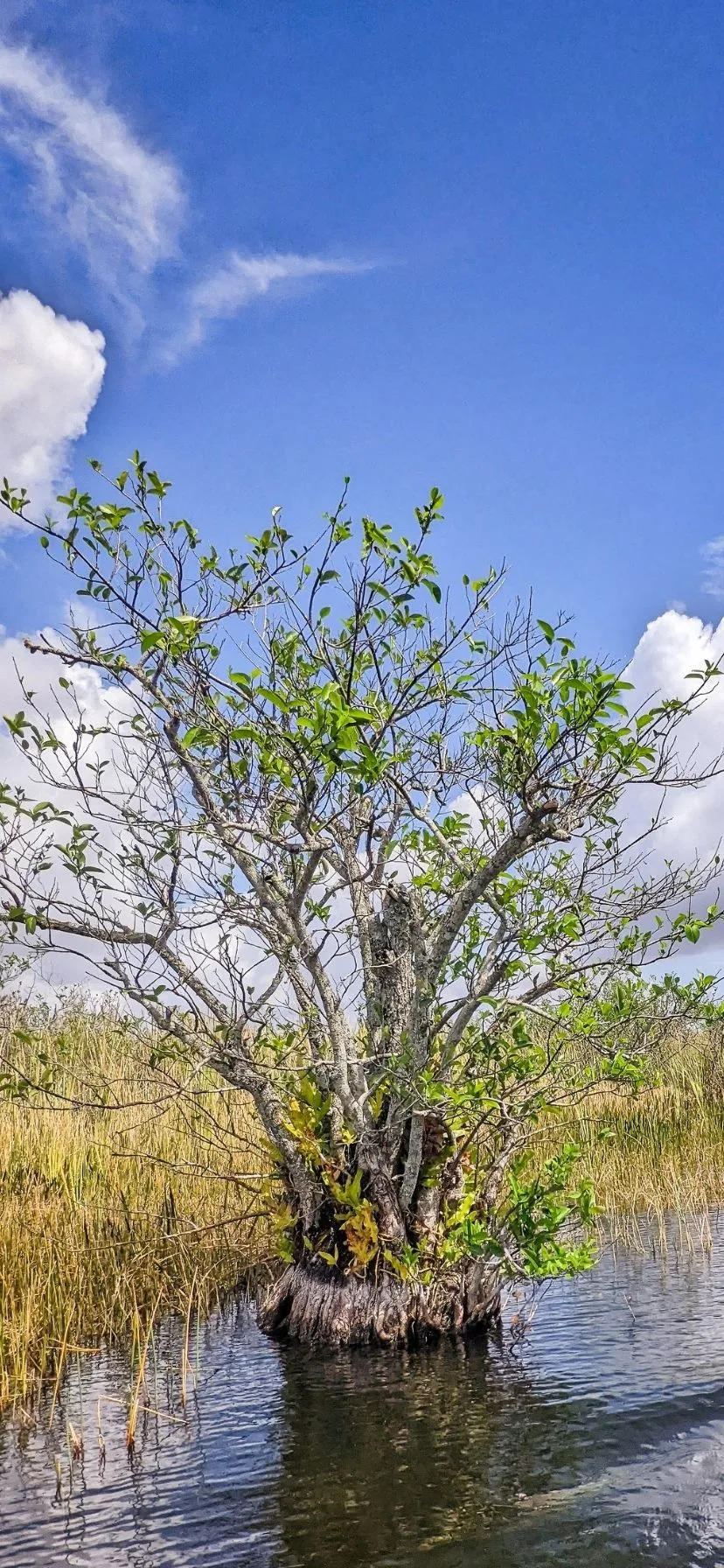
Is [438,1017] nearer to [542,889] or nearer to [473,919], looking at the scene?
[473,919]

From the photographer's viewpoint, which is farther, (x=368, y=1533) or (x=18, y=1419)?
(x=18, y=1419)

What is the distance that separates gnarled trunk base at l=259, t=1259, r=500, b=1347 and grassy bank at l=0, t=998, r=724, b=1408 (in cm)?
93

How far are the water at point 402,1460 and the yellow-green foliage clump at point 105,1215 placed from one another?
55 cm

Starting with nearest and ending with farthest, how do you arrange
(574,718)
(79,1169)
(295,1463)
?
(295,1463)
(574,718)
(79,1169)

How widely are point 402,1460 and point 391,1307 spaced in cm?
206

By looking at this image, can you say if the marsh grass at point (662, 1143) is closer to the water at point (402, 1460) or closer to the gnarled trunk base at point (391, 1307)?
the gnarled trunk base at point (391, 1307)

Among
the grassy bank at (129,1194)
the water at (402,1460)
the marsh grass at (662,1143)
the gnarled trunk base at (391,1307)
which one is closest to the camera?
the water at (402,1460)

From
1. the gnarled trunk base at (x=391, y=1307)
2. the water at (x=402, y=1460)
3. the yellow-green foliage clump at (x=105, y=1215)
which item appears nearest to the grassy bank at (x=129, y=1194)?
the yellow-green foliage clump at (x=105, y=1215)

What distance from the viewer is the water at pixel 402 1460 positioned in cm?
422

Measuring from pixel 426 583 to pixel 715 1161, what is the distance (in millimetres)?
9908

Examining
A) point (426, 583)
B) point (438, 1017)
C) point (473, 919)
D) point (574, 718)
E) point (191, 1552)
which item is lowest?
point (191, 1552)

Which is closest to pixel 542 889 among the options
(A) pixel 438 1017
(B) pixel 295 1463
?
(A) pixel 438 1017

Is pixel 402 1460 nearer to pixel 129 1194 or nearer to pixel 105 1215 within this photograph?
pixel 105 1215

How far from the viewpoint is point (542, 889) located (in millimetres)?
7539
